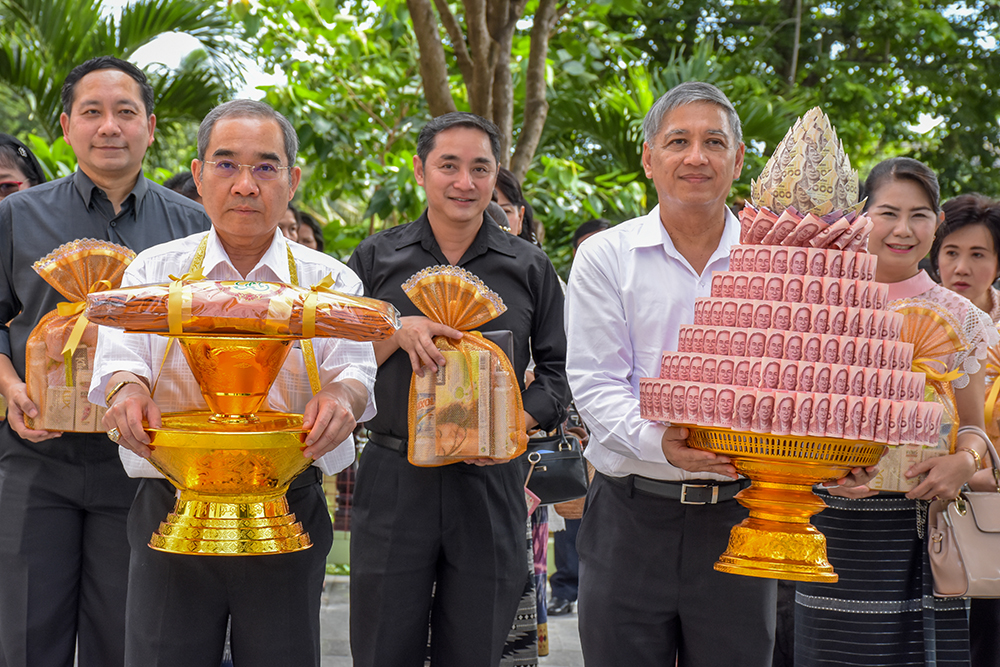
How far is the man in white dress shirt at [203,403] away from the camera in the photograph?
219 centimetres

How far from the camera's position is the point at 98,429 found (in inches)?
102

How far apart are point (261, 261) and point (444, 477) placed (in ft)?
3.10

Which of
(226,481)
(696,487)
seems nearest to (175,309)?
(226,481)

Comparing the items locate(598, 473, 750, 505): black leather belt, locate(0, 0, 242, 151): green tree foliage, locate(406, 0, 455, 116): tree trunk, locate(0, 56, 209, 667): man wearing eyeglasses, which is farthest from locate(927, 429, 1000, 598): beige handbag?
locate(0, 0, 242, 151): green tree foliage

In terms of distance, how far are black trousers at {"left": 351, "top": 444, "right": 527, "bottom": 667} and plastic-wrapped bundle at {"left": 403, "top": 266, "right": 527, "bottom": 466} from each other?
0.72ft

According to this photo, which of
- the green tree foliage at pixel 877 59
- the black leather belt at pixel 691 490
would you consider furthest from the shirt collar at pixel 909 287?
the green tree foliage at pixel 877 59

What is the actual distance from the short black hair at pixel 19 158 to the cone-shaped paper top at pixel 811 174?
330 centimetres

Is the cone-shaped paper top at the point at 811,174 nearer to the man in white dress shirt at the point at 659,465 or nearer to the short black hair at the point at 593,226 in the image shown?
the man in white dress shirt at the point at 659,465

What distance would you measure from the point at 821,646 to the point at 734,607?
877mm

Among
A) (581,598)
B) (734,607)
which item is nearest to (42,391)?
(581,598)

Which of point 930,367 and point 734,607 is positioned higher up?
point 930,367

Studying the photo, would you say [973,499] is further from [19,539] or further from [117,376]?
[19,539]

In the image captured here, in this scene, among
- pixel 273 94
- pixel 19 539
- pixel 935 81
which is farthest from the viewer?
pixel 935 81

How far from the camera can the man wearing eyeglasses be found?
2.82m
